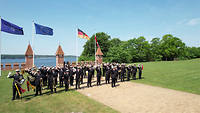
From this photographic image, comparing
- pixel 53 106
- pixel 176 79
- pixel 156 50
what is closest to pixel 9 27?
pixel 53 106

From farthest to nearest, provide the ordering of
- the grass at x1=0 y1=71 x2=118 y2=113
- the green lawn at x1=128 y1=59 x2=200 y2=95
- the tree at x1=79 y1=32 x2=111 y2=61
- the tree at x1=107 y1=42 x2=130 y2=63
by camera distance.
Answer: the tree at x1=79 y1=32 x2=111 y2=61 → the tree at x1=107 y1=42 x2=130 y2=63 → the green lawn at x1=128 y1=59 x2=200 y2=95 → the grass at x1=0 y1=71 x2=118 y2=113

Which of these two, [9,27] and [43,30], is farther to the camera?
[43,30]

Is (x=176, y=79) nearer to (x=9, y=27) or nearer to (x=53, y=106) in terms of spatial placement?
(x=53, y=106)

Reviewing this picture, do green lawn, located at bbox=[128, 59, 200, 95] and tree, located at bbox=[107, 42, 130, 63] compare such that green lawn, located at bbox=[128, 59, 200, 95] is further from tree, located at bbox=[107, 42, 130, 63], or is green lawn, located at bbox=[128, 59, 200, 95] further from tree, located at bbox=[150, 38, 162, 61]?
tree, located at bbox=[150, 38, 162, 61]

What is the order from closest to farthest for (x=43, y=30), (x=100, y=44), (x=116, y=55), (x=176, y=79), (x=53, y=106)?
(x=53, y=106) → (x=176, y=79) → (x=43, y=30) → (x=116, y=55) → (x=100, y=44)

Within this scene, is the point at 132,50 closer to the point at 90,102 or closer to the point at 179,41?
the point at 179,41

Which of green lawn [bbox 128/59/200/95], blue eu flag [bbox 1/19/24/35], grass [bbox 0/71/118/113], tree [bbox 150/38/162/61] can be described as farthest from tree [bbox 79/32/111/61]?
grass [bbox 0/71/118/113]

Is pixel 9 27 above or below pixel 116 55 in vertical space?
above

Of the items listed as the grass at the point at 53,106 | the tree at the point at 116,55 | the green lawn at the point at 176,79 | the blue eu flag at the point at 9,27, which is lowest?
the grass at the point at 53,106

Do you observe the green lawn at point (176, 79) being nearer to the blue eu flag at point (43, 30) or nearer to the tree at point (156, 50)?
the blue eu flag at point (43, 30)

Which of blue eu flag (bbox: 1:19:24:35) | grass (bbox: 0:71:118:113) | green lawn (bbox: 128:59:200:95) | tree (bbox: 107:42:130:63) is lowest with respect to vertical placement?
grass (bbox: 0:71:118:113)

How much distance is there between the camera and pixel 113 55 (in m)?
41.0

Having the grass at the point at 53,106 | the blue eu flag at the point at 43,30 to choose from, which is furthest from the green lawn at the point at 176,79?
the blue eu flag at the point at 43,30

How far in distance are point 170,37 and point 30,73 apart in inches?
2738
